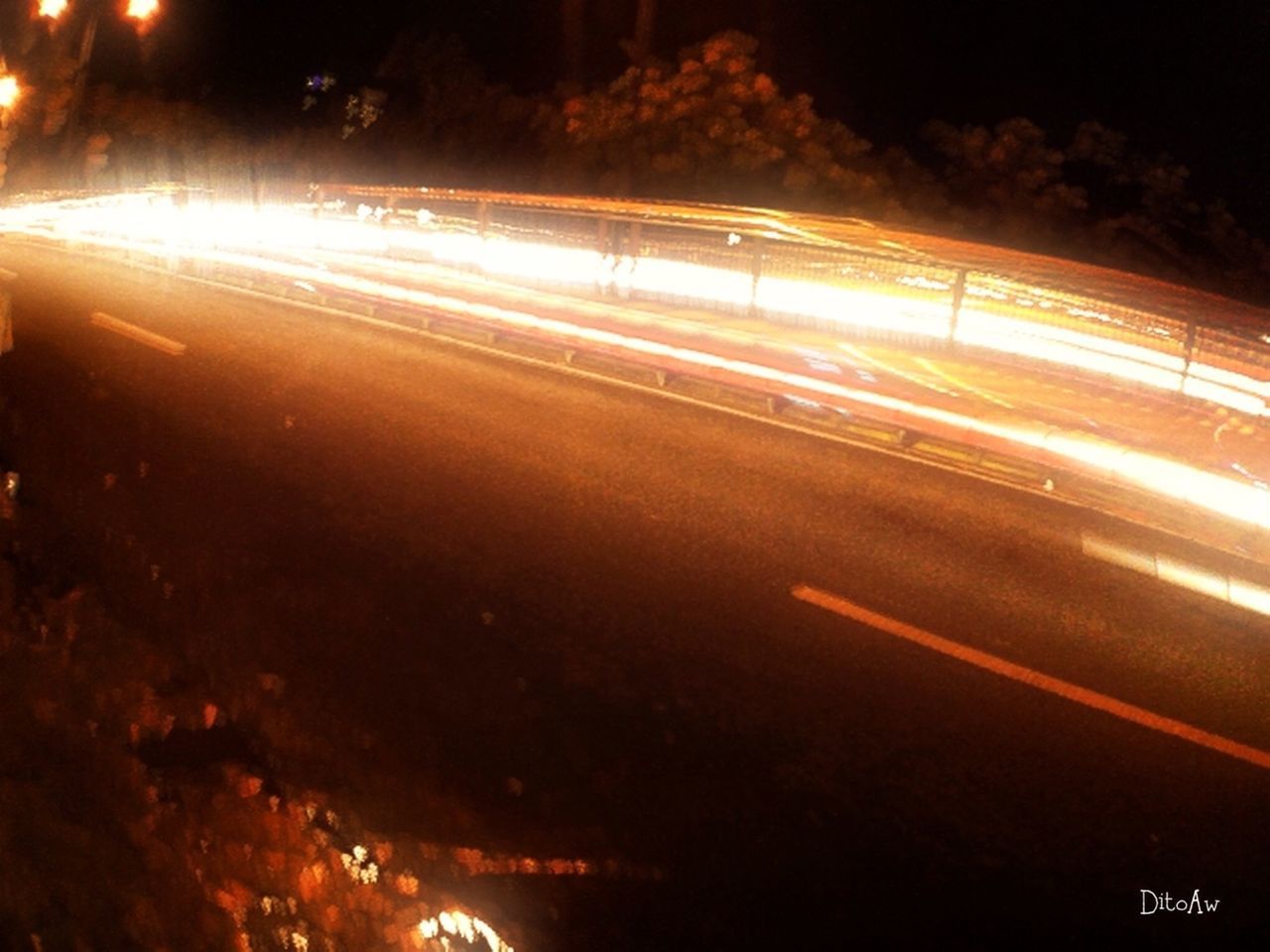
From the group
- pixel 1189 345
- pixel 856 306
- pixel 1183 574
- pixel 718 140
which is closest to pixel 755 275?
pixel 856 306

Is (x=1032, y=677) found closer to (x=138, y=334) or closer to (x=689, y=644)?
(x=689, y=644)

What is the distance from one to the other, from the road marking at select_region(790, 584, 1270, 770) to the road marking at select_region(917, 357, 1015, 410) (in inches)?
208

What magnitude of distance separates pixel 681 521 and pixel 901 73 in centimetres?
3027

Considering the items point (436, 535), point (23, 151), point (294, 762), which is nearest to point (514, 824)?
point (294, 762)

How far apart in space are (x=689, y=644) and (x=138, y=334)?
11.9 metres

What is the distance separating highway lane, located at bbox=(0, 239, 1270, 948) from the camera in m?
5.61

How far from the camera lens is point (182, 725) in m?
6.52

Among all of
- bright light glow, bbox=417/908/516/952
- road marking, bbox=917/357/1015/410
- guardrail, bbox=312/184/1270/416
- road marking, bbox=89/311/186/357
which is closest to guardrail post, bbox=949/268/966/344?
guardrail, bbox=312/184/1270/416

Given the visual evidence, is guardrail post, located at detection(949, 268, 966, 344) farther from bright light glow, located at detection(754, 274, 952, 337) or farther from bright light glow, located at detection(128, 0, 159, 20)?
bright light glow, located at detection(128, 0, 159, 20)

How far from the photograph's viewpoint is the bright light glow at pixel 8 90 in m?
22.9

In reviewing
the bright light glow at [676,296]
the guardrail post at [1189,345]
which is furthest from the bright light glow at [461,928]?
the guardrail post at [1189,345]

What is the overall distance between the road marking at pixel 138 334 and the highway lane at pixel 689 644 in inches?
106

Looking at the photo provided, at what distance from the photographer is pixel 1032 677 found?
7.60 meters

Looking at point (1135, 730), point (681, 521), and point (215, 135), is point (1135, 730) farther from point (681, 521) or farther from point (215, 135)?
point (215, 135)
